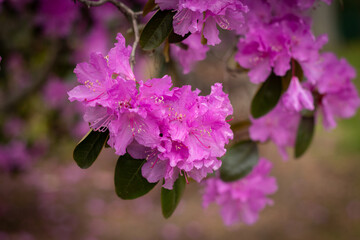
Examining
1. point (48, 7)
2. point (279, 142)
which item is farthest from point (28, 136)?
point (279, 142)

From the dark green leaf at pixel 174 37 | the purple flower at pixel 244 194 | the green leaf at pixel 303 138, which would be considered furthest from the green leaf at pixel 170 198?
the green leaf at pixel 303 138

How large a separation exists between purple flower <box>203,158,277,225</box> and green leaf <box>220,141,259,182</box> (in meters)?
0.09

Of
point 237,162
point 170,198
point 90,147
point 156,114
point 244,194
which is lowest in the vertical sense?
point 244,194

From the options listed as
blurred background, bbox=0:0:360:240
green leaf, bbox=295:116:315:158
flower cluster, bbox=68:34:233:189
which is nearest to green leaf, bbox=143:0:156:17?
flower cluster, bbox=68:34:233:189

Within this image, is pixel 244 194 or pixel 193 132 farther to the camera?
pixel 244 194

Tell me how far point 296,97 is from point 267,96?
9 cm

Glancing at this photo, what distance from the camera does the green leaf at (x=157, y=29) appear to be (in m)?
0.93

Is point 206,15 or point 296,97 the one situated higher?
point 206,15

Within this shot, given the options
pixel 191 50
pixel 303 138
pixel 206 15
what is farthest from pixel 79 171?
pixel 206 15

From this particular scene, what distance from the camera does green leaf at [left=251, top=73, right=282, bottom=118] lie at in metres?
1.16

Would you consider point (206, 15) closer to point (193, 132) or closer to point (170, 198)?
point (193, 132)

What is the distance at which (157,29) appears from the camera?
3.08 ft

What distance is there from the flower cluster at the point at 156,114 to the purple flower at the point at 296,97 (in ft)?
1.14

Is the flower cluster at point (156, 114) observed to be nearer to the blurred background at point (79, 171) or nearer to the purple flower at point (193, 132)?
the purple flower at point (193, 132)
